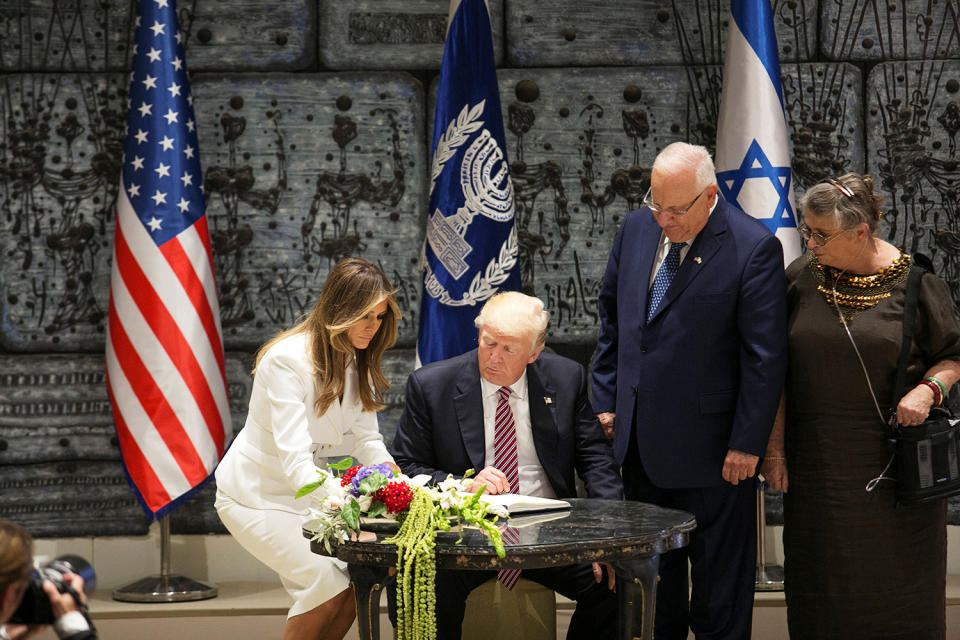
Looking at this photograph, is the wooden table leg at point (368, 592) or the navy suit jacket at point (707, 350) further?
the navy suit jacket at point (707, 350)

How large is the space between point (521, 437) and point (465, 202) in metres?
1.41

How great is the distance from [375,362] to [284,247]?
1783 mm

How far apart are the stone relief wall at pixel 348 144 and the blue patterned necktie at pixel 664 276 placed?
5.33ft

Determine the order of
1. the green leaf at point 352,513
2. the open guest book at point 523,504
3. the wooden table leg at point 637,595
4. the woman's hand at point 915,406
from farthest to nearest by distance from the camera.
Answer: the woman's hand at point 915,406
the open guest book at point 523,504
the wooden table leg at point 637,595
the green leaf at point 352,513

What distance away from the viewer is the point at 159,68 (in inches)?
176

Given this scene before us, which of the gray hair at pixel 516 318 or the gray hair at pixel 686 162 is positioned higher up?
the gray hair at pixel 686 162

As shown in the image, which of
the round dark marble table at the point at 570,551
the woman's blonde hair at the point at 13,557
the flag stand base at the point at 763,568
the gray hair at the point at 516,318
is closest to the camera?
the woman's blonde hair at the point at 13,557

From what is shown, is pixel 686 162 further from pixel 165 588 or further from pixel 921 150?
pixel 165 588

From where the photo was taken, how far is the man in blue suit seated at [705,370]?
3.14 metres

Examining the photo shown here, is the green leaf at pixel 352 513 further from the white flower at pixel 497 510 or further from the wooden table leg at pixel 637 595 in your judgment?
the wooden table leg at pixel 637 595

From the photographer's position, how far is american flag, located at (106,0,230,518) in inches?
171

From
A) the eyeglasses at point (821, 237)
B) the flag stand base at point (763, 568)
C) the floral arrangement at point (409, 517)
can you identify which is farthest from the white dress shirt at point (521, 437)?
the flag stand base at point (763, 568)

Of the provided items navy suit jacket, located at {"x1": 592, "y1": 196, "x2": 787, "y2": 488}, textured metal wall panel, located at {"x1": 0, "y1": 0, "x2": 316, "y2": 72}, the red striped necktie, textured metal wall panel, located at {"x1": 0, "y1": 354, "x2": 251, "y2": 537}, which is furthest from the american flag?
navy suit jacket, located at {"x1": 592, "y1": 196, "x2": 787, "y2": 488}

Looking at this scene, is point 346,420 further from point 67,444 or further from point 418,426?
point 67,444
